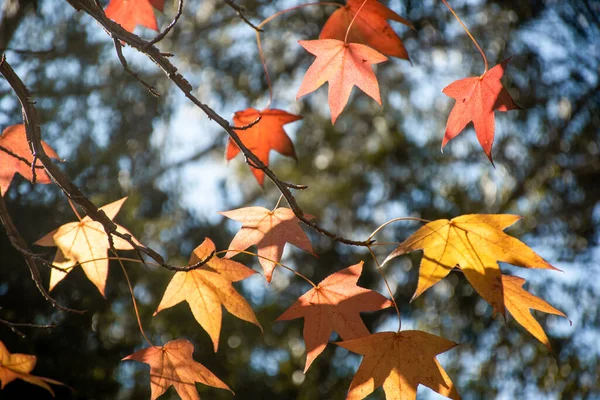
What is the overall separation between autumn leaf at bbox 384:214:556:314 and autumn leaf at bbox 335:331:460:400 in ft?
0.31

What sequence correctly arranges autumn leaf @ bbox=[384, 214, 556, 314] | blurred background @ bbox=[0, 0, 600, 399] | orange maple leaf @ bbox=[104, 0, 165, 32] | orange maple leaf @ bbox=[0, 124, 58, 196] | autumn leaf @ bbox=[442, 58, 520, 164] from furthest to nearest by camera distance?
blurred background @ bbox=[0, 0, 600, 399], orange maple leaf @ bbox=[104, 0, 165, 32], orange maple leaf @ bbox=[0, 124, 58, 196], autumn leaf @ bbox=[442, 58, 520, 164], autumn leaf @ bbox=[384, 214, 556, 314]

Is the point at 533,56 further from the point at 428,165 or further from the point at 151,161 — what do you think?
the point at 151,161

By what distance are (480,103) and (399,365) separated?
0.42 m

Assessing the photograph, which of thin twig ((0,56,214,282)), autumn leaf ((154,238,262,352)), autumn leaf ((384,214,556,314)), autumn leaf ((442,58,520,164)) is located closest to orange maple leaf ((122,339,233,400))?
autumn leaf ((154,238,262,352))

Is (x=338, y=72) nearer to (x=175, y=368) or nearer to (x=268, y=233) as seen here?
(x=268, y=233)

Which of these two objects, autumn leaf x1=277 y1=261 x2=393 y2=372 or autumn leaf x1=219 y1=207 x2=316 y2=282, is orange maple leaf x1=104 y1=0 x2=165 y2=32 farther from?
autumn leaf x1=277 y1=261 x2=393 y2=372

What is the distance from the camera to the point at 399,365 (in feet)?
2.60

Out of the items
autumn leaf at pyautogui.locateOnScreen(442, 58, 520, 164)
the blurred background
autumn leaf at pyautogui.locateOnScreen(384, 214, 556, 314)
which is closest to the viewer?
autumn leaf at pyautogui.locateOnScreen(384, 214, 556, 314)

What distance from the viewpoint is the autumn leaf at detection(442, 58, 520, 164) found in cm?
85

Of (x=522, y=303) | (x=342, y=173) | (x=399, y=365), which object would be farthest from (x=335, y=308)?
(x=342, y=173)

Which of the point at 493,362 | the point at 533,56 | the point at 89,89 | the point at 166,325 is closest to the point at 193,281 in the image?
the point at 166,325

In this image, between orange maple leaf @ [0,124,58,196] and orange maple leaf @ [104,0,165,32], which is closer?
orange maple leaf @ [0,124,58,196]

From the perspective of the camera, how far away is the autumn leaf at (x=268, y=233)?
793mm

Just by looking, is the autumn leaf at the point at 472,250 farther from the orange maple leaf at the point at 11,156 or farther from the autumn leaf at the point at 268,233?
the orange maple leaf at the point at 11,156
